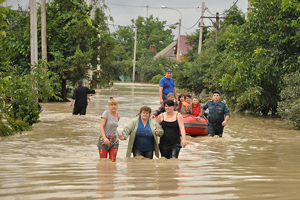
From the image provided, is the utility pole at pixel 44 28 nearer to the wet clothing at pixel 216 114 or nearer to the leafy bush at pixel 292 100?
the leafy bush at pixel 292 100

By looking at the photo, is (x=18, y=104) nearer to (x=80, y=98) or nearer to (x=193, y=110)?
(x=80, y=98)

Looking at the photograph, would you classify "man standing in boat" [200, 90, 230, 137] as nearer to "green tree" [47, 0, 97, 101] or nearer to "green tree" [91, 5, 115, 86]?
"green tree" [47, 0, 97, 101]

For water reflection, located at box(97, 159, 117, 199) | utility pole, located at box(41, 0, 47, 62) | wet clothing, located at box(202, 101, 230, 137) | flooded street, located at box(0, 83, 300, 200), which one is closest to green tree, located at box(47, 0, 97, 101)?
utility pole, located at box(41, 0, 47, 62)

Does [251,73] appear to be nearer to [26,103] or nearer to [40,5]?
[26,103]

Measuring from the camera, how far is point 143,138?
810cm

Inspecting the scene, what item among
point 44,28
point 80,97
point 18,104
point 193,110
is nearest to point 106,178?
point 193,110

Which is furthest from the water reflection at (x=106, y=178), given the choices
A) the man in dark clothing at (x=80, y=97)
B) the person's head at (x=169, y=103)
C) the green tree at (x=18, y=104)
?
the man in dark clothing at (x=80, y=97)

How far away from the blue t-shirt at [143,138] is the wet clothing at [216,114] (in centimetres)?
469

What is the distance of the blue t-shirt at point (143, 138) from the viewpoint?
26.5 ft

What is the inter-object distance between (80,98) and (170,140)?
30.2ft

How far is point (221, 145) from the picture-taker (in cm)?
1216

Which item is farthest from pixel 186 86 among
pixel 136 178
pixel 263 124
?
pixel 136 178

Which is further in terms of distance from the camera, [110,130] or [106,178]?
[110,130]

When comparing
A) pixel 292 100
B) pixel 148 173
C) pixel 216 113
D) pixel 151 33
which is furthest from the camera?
pixel 151 33
